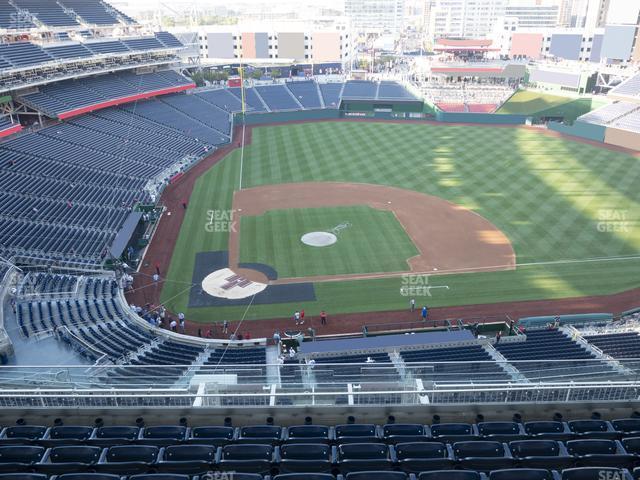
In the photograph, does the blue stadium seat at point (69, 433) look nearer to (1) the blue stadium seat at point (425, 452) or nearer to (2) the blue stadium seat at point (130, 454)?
(2) the blue stadium seat at point (130, 454)

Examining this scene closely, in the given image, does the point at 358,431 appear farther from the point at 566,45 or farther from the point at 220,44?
the point at 566,45

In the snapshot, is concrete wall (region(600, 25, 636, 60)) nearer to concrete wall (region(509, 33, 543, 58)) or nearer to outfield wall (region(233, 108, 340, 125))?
concrete wall (region(509, 33, 543, 58))

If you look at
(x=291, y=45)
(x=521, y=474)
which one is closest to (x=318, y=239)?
(x=521, y=474)

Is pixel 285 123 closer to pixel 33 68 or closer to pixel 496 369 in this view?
pixel 33 68

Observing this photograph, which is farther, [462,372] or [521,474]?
[462,372]

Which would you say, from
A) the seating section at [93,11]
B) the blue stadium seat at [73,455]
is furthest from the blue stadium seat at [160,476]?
the seating section at [93,11]

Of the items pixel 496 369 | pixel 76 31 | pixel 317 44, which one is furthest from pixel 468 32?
pixel 496 369
